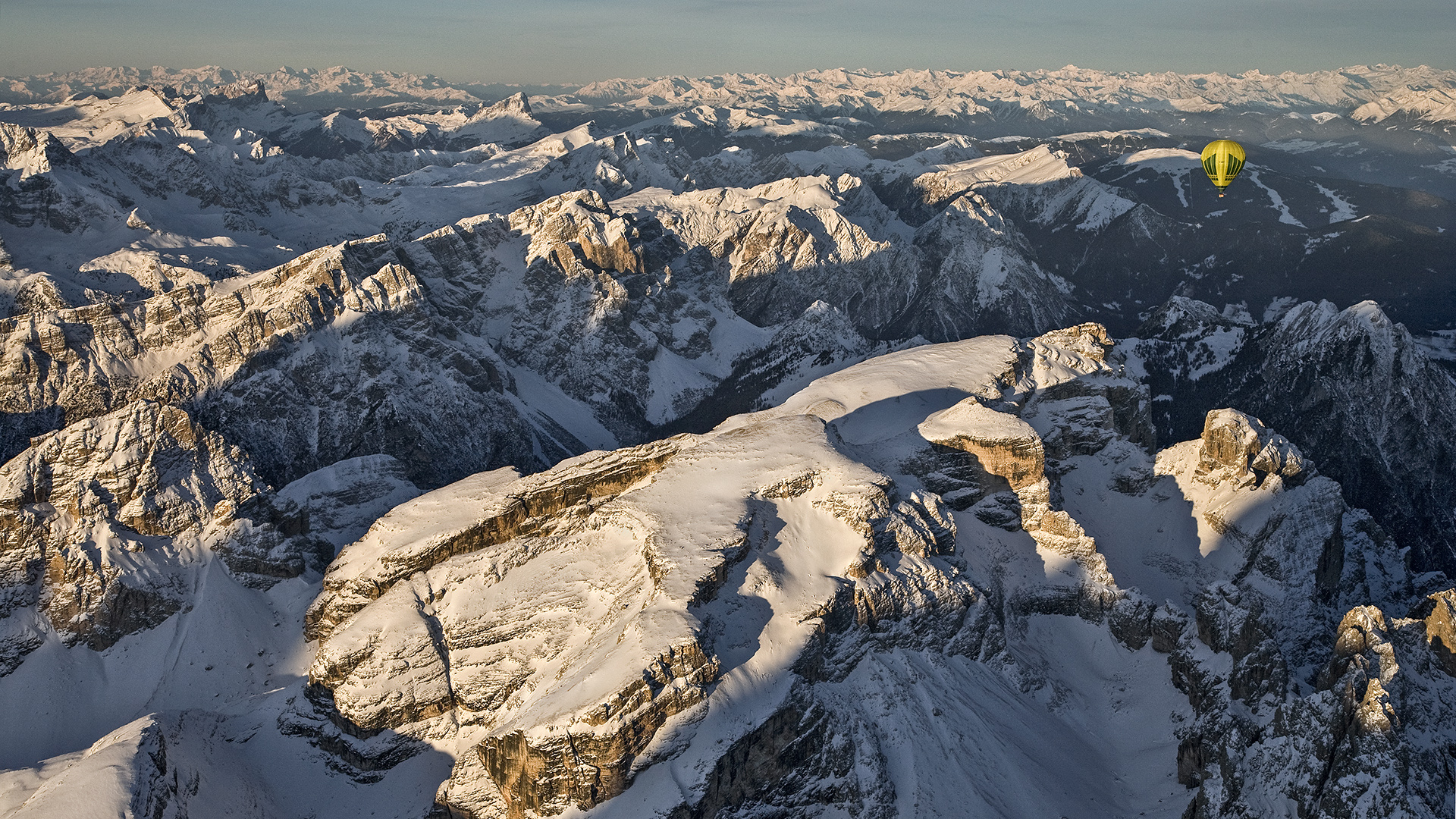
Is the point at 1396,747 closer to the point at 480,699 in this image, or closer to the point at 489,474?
the point at 480,699

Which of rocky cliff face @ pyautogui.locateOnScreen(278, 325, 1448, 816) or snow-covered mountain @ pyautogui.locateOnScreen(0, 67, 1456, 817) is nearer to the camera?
rocky cliff face @ pyautogui.locateOnScreen(278, 325, 1448, 816)

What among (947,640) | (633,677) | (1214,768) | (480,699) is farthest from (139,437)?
(1214,768)

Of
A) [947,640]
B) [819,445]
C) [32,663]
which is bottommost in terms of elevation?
[32,663]

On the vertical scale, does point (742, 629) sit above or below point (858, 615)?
above

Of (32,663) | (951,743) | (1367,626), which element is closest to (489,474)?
(32,663)

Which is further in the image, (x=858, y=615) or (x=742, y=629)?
(x=858, y=615)

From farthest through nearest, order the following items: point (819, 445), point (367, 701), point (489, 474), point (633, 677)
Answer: point (489, 474)
point (819, 445)
point (367, 701)
point (633, 677)

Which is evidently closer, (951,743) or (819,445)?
(951,743)

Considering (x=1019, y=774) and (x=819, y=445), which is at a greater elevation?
(x=819, y=445)

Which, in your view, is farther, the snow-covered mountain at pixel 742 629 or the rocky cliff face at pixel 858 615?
the snow-covered mountain at pixel 742 629

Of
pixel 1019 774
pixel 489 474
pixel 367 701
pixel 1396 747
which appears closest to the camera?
pixel 1396 747
